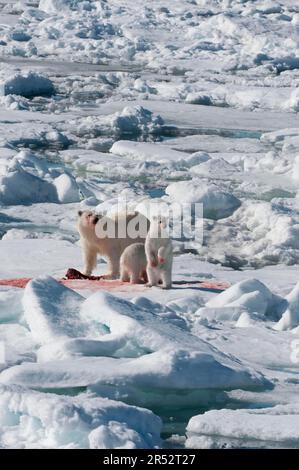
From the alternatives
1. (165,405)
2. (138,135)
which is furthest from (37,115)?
(165,405)

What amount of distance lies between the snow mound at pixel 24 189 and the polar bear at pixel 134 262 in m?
4.31

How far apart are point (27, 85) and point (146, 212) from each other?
9918mm

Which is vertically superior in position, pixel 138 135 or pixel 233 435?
pixel 233 435

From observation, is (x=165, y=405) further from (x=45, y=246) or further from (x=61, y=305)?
(x=45, y=246)

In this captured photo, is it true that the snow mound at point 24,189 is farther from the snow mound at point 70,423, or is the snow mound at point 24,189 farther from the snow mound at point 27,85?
the snow mound at point 27,85

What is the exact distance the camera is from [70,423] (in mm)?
3881

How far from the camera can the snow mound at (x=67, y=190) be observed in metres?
11.4

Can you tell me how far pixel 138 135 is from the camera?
15922mm

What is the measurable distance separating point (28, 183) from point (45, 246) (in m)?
2.41

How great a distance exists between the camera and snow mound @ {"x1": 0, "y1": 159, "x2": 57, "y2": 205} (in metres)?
11.4

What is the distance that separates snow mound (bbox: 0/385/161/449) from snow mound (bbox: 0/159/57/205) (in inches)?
290

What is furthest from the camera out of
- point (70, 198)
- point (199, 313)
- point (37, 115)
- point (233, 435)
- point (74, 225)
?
point (37, 115)

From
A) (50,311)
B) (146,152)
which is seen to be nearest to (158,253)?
(50,311)

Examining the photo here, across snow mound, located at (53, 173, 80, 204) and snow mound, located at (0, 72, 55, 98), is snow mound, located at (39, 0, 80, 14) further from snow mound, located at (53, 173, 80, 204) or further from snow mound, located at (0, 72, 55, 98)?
snow mound, located at (53, 173, 80, 204)
